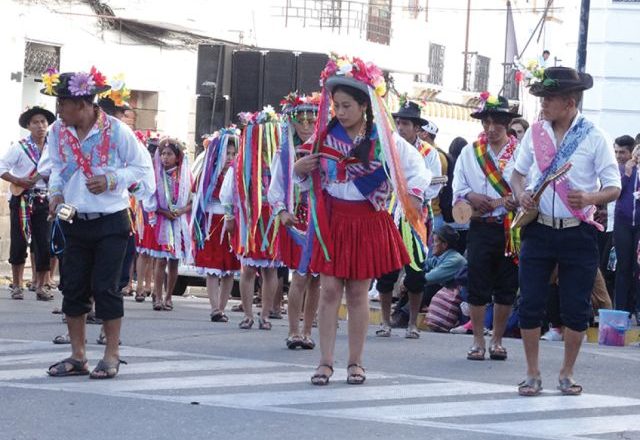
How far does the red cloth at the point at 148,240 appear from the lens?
17000mm

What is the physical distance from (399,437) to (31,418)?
6.47 feet

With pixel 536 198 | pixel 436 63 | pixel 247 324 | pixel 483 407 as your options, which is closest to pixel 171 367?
pixel 483 407

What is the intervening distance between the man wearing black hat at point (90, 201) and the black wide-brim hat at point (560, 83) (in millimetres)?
2618

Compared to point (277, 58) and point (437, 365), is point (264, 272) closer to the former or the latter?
point (437, 365)

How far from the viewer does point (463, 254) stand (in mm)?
16484

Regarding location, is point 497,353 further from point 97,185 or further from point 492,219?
point 97,185

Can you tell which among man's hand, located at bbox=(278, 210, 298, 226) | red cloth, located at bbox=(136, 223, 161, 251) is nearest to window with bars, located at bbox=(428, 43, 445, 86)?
red cloth, located at bbox=(136, 223, 161, 251)

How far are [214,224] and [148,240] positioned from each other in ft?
5.87

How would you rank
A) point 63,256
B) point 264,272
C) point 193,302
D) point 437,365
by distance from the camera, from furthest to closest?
1. point 193,302
2. point 264,272
3. point 437,365
4. point 63,256

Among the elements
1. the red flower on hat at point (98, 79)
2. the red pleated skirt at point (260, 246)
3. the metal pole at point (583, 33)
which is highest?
the metal pole at point (583, 33)

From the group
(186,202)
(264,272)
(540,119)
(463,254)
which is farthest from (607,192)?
(186,202)

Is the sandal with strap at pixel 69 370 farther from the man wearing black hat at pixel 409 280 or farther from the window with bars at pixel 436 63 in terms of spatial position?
the window with bars at pixel 436 63

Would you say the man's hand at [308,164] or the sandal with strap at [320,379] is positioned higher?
the man's hand at [308,164]

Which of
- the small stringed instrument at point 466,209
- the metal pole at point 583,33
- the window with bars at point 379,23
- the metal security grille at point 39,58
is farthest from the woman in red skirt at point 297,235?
the window with bars at point 379,23
